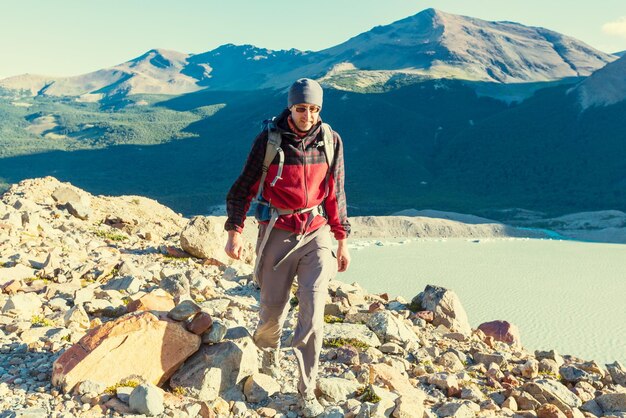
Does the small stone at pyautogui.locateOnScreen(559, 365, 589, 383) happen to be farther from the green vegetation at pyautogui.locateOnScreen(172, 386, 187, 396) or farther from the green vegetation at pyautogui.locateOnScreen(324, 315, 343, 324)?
the green vegetation at pyautogui.locateOnScreen(172, 386, 187, 396)

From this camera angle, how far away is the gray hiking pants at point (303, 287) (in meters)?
3.98

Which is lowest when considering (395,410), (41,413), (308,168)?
(395,410)

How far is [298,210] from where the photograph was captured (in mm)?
4078

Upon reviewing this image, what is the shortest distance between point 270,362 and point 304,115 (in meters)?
2.12

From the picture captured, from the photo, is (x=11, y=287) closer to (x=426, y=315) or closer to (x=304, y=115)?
(x=304, y=115)

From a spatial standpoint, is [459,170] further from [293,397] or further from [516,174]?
[293,397]

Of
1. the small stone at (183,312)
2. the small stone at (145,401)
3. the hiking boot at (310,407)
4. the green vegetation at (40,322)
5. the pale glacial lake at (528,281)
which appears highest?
the small stone at (183,312)

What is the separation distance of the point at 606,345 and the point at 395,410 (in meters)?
13.9

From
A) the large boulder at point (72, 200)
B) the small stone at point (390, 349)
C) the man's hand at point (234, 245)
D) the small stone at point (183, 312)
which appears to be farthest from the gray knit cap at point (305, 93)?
Result: the large boulder at point (72, 200)

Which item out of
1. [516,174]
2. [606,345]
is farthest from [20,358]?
[516,174]

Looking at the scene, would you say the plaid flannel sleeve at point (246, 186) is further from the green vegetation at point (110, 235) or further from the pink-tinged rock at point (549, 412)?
the green vegetation at point (110, 235)

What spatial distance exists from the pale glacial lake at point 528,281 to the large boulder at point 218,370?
12.2m

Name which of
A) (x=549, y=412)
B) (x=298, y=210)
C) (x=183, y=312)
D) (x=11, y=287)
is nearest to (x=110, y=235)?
(x=11, y=287)

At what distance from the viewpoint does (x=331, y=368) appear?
525 centimetres
